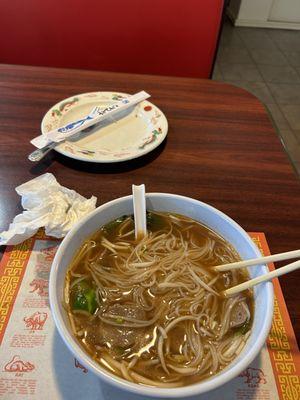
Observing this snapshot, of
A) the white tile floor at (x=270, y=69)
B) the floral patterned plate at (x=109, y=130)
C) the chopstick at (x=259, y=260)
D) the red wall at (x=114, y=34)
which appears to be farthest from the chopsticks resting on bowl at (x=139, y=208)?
the white tile floor at (x=270, y=69)

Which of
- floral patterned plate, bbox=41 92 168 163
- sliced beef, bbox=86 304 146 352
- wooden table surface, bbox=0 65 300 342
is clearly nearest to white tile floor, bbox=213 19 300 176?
wooden table surface, bbox=0 65 300 342

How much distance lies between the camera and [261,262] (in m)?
0.60

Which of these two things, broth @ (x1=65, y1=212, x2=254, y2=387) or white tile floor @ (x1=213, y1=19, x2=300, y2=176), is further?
white tile floor @ (x1=213, y1=19, x2=300, y2=176)

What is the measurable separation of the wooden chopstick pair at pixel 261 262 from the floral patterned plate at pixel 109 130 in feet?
1.56

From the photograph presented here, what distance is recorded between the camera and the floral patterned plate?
103 centimetres

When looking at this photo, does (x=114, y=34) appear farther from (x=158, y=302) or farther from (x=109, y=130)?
(x=158, y=302)

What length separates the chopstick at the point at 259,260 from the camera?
0.57m

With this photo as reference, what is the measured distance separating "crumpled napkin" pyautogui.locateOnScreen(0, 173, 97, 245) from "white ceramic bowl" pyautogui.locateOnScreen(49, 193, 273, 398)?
0.15 m

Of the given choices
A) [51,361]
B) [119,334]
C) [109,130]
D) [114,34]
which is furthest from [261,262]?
[114,34]

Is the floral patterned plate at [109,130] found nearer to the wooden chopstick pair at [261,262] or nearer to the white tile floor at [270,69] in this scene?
the wooden chopstick pair at [261,262]

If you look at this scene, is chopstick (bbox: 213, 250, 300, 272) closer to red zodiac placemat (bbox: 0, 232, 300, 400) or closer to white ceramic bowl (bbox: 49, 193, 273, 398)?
white ceramic bowl (bbox: 49, 193, 273, 398)

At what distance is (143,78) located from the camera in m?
1.40

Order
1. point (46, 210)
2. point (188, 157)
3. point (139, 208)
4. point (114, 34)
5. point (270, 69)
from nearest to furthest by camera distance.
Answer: point (139, 208) < point (46, 210) < point (188, 157) < point (114, 34) < point (270, 69)

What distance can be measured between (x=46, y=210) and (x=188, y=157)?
46 centimetres
